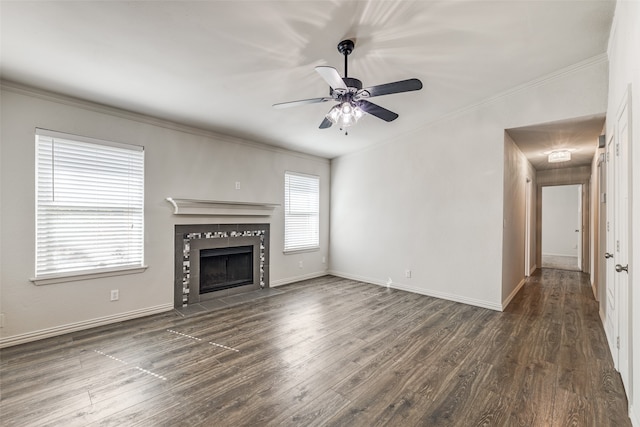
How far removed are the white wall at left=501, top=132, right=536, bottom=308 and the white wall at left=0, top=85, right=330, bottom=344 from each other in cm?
342

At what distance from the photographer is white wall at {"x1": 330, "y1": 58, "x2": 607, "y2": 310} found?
3557 mm

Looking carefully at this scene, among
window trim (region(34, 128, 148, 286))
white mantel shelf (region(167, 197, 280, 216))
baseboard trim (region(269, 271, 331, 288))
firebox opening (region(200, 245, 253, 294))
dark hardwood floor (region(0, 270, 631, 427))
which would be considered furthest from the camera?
baseboard trim (region(269, 271, 331, 288))

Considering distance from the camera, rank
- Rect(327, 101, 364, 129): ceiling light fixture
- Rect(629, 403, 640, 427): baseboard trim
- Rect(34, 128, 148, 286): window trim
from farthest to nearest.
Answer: Rect(34, 128, 148, 286): window trim → Rect(327, 101, 364, 129): ceiling light fixture → Rect(629, 403, 640, 427): baseboard trim

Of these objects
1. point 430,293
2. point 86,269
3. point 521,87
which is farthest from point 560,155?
point 86,269

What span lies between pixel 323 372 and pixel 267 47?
2.78 metres

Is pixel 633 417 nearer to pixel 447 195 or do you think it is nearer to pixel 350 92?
pixel 350 92

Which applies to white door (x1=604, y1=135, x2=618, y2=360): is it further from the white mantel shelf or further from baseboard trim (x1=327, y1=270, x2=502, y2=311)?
the white mantel shelf

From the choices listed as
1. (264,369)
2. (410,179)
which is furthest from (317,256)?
(264,369)

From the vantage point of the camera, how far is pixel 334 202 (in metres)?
6.15

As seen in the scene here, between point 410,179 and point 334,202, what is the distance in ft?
5.78

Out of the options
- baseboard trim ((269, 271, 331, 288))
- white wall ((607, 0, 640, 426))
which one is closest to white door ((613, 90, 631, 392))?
white wall ((607, 0, 640, 426))

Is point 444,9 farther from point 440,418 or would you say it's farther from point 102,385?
point 102,385

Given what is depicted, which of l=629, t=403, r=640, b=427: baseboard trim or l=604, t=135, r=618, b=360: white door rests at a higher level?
l=604, t=135, r=618, b=360: white door

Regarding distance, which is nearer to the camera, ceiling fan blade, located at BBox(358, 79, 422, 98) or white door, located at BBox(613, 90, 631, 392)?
white door, located at BBox(613, 90, 631, 392)
